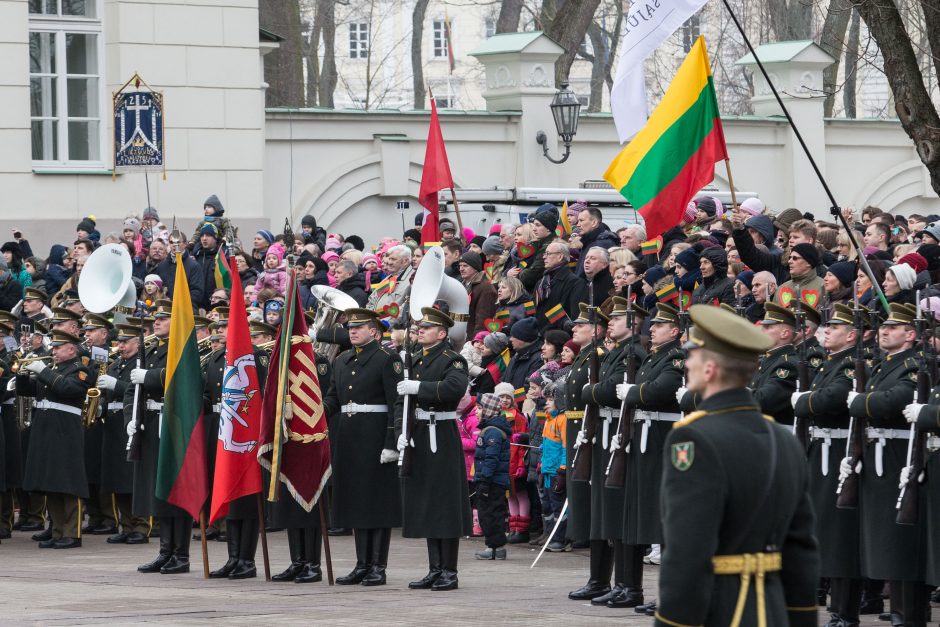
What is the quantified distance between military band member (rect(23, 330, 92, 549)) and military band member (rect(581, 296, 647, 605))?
4938 millimetres

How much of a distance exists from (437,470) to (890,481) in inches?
120

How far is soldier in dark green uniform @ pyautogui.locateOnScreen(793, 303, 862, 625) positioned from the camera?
987 centimetres

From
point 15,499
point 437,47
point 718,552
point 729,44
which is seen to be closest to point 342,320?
point 15,499

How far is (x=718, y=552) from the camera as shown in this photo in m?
5.61

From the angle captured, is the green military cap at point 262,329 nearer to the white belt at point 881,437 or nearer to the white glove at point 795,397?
the white glove at point 795,397

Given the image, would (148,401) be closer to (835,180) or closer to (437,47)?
(835,180)

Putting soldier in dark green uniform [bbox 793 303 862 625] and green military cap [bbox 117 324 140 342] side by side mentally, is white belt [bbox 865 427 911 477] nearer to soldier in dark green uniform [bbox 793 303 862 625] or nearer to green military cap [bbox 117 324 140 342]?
soldier in dark green uniform [bbox 793 303 862 625]

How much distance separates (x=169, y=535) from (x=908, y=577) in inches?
210

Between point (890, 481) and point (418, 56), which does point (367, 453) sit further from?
point (418, 56)

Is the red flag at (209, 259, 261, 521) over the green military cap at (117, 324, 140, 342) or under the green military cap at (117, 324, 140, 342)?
under

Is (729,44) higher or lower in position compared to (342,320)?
higher

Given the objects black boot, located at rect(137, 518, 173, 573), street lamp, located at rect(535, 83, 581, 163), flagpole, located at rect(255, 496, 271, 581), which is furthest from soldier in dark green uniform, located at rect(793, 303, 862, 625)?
street lamp, located at rect(535, 83, 581, 163)

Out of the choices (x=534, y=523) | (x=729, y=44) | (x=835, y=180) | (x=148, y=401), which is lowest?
(x=534, y=523)

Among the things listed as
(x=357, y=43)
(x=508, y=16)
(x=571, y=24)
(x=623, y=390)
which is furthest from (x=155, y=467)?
(x=357, y=43)
